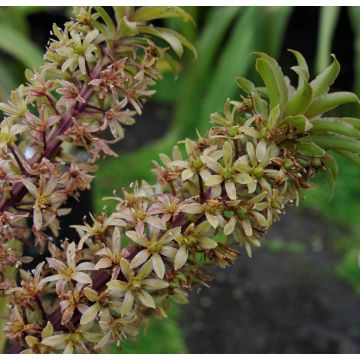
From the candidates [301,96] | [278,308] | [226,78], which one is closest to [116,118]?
[301,96]

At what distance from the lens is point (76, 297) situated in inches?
15.3

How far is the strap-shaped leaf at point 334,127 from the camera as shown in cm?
38

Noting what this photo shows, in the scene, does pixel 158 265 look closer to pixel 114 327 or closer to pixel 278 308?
pixel 114 327

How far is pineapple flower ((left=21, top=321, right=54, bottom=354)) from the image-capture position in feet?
1.30

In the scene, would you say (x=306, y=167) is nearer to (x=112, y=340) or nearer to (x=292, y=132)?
(x=292, y=132)

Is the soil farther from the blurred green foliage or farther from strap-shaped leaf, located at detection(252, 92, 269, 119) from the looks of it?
strap-shaped leaf, located at detection(252, 92, 269, 119)

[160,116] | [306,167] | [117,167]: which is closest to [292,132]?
[306,167]

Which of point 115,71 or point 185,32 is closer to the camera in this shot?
point 115,71

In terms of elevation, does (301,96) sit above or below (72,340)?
above

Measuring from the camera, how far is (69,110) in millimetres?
431

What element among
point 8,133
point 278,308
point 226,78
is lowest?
point 278,308

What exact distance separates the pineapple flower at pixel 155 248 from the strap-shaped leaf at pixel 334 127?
0.10 metres

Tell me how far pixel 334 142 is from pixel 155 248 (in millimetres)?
124

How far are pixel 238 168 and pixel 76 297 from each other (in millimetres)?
122
